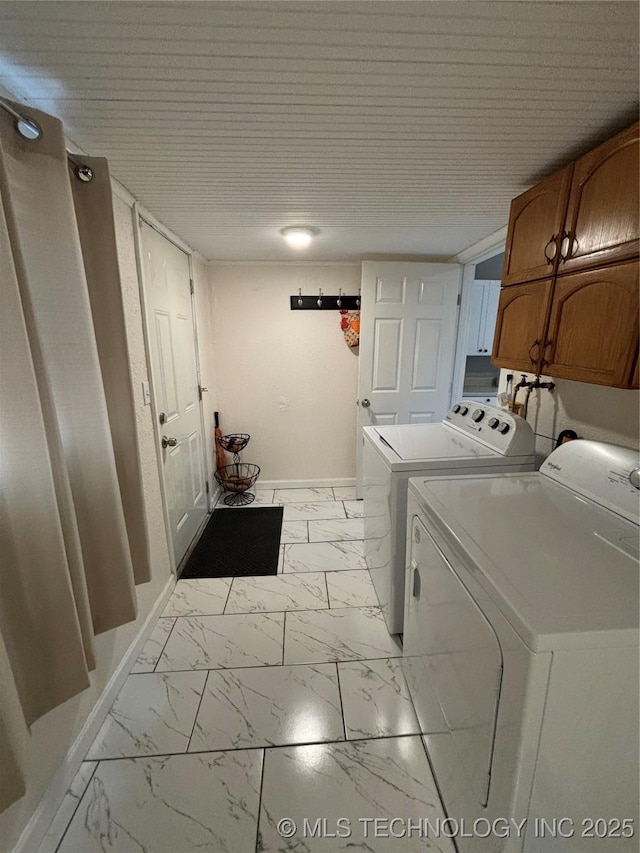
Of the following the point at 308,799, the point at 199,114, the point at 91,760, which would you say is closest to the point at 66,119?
the point at 199,114

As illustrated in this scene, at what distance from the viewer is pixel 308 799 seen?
110cm

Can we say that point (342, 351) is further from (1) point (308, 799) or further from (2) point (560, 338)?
(1) point (308, 799)

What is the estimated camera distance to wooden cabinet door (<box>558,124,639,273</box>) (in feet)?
3.15

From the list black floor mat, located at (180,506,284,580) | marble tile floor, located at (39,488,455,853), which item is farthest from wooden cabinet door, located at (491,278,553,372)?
black floor mat, located at (180,506,284,580)

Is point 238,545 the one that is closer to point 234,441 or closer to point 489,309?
point 234,441

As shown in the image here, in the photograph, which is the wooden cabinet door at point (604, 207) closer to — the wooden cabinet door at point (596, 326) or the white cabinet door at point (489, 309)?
the wooden cabinet door at point (596, 326)

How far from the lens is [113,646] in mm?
1427

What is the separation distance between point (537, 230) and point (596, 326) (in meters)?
0.53

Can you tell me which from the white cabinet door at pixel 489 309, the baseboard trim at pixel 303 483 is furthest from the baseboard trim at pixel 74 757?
the white cabinet door at pixel 489 309

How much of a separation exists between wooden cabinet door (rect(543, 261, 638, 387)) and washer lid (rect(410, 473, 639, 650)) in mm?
427

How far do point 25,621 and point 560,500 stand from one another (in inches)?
64.5

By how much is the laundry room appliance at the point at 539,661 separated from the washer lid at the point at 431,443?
47 centimetres

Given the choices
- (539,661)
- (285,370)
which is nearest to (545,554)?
(539,661)

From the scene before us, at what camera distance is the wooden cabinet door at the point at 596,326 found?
3.18 feet
